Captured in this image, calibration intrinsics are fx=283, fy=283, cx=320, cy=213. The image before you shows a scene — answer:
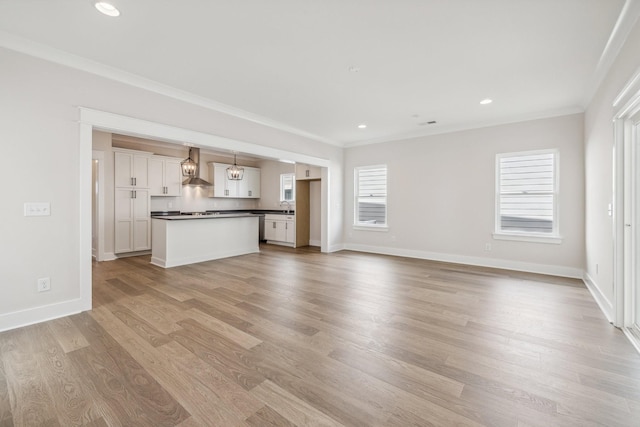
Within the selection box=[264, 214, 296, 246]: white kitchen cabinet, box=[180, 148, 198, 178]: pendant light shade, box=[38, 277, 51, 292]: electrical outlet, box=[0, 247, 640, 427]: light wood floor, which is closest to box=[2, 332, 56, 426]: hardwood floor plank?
box=[0, 247, 640, 427]: light wood floor

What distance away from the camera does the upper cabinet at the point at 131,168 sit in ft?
20.0

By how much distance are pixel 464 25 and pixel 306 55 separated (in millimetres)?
1472

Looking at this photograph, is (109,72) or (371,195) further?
(371,195)

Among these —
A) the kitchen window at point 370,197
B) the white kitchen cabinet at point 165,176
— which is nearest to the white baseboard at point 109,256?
the white kitchen cabinet at point 165,176

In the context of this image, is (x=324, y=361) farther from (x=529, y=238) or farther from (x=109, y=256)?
(x=109, y=256)

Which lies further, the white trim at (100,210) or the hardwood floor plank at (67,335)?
the white trim at (100,210)

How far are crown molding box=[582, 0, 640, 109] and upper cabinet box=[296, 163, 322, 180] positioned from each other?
515 centimetres

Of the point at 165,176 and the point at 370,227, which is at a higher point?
the point at 165,176

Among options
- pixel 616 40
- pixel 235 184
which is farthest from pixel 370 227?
pixel 616 40

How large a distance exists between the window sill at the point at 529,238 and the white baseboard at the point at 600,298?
2.05 ft

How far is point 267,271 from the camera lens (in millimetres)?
4902

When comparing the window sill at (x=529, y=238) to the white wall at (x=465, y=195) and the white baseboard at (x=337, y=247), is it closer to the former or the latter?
the white wall at (x=465, y=195)

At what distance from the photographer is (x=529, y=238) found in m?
4.89

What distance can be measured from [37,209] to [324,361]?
10.4 ft
